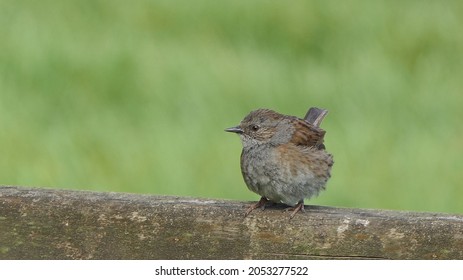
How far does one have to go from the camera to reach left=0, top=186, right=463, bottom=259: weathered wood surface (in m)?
3.17

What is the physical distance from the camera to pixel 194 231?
3254mm

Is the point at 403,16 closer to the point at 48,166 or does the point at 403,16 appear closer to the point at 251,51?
the point at 251,51

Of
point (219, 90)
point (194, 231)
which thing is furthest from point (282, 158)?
point (219, 90)

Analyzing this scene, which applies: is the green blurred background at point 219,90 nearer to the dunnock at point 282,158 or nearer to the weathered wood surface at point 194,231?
the dunnock at point 282,158

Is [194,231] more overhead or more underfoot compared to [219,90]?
more overhead

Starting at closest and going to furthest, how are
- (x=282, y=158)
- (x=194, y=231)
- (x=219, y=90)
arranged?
(x=194, y=231) < (x=282, y=158) < (x=219, y=90)

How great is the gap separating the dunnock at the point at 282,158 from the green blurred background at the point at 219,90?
1.28 meters

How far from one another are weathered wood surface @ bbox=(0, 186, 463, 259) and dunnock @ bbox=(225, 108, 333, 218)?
112cm

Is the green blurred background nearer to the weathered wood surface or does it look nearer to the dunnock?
the dunnock

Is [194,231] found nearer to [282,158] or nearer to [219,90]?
[282,158]

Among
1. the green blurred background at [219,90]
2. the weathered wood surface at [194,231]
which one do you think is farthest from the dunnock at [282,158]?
the green blurred background at [219,90]

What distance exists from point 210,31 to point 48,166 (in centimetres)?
231

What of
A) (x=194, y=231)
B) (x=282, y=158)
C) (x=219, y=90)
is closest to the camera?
(x=194, y=231)

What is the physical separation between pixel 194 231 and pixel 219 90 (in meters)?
4.15
